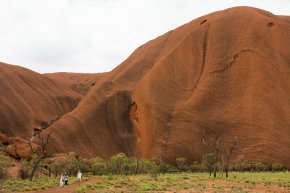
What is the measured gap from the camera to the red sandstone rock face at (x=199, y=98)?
7212 cm

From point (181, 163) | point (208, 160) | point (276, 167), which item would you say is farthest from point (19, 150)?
point (276, 167)

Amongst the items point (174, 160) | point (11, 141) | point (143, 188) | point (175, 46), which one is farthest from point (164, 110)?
point (143, 188)

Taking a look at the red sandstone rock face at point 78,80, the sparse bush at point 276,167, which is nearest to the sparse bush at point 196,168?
the sparse bush at point 276,167

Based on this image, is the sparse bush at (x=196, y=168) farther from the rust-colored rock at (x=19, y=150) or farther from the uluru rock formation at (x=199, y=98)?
the rust-colored rock at (x=19, y=150)

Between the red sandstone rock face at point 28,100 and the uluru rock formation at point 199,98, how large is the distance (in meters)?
10.3

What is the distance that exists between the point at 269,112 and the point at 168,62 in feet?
75.8

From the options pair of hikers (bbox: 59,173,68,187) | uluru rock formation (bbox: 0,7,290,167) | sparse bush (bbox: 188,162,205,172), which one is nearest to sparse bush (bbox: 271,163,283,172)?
uluru rock formation (bbox: 0,7,290,167)

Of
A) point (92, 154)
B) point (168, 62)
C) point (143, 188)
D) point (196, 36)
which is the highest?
point (196, 36)

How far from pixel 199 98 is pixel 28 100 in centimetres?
4082

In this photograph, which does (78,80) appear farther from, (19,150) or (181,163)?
(181,163)

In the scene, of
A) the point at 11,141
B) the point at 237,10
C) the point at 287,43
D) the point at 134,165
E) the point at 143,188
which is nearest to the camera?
the point at 143,188

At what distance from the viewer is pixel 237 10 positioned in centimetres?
9331

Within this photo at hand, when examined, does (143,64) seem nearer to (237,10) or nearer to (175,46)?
(175,46)

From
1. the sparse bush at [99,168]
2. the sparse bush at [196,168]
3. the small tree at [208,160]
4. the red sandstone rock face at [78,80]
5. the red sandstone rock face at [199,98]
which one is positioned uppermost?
the red sandstone rock face at [78,80]
